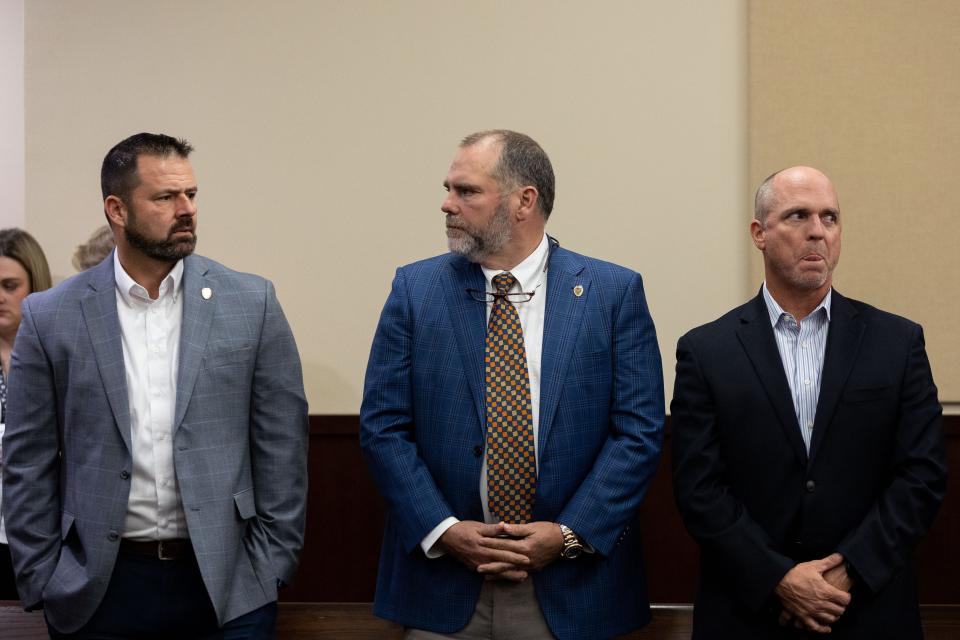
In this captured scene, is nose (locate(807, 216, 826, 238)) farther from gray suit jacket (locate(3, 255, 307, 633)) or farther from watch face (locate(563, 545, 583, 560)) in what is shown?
gray suit jacket (locate(3, 255, 307, 633))

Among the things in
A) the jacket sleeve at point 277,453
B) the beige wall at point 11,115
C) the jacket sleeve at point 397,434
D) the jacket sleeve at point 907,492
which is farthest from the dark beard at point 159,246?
the beige wall at point 11,115

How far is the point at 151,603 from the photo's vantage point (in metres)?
2.44

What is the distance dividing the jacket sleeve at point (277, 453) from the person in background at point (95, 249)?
149cm

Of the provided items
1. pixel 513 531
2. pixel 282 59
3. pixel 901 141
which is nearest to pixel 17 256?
pixel 282 59

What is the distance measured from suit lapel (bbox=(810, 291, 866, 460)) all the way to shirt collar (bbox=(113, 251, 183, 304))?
1.48m

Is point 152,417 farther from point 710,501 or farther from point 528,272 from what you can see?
point 710,501

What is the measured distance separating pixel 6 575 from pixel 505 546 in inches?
75.2

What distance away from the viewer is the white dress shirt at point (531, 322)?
2555 mm

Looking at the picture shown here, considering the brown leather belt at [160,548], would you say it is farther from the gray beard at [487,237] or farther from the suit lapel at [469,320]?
the gray beard at [487,237]

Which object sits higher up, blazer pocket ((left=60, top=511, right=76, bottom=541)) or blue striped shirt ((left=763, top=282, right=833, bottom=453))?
blue striped shirt ((left=763, top=282, right=833, bottom=453))

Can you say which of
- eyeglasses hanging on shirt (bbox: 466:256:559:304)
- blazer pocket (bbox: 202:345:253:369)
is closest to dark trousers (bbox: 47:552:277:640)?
blazer pocket (bbox: 202:345:253:369)

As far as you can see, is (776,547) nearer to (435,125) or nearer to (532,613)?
(532,613)

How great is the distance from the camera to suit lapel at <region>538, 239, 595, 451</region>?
2588 millimetres

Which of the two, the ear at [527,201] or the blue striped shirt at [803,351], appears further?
the ear at [527,201]
